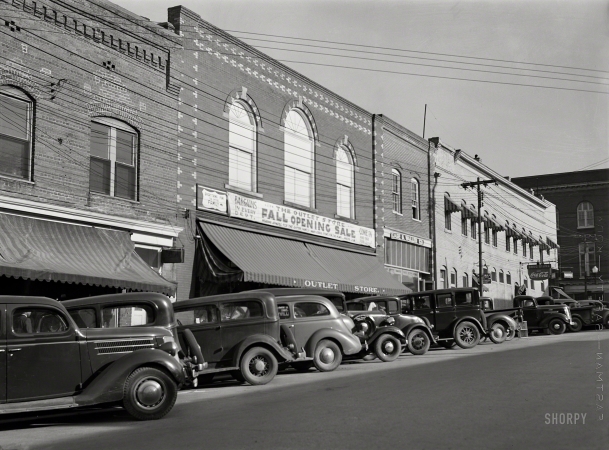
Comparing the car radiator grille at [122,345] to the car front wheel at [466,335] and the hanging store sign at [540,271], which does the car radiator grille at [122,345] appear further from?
the hanging store sign at [540,271]

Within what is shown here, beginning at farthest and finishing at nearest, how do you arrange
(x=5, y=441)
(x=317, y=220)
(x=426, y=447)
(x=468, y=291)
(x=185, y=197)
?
(x=317, y=220), (x=468, y=291), (x=185, y=197), (x=5, y=441), (x=426, y=447)

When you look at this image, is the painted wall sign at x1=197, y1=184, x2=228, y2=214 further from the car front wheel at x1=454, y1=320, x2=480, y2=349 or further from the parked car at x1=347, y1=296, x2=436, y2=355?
the car front wheel at x1=454, y1=320, x2=480, y2=349

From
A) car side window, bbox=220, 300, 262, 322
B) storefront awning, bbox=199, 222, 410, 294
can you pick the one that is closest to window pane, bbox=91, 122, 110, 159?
storefront awning, bbox=199, 222, 410, 294

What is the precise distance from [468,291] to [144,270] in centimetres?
1058

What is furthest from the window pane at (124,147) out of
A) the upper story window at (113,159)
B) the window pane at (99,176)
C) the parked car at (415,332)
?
the parked car at (415,332)

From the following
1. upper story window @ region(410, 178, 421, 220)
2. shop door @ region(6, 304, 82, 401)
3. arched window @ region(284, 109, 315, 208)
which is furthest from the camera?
upper story window @ region(410, 178, 421, 220)

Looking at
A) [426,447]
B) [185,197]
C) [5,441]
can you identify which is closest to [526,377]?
[426,447]

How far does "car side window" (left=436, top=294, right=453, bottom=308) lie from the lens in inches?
899

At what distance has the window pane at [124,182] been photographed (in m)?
18.7

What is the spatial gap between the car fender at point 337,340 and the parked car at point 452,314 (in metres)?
6.26

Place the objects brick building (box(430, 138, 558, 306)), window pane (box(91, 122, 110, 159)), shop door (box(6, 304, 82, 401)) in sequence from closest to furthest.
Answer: shop door (box(6, 304, 82, 401))
window pane (box(91, 122, 110, 159))
brick building (box(430, 138, 558, 306))

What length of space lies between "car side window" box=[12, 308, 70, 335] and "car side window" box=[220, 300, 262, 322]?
17.1 feet

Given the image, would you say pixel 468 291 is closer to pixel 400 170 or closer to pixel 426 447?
pixel 400 170

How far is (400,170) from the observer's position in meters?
33.8
